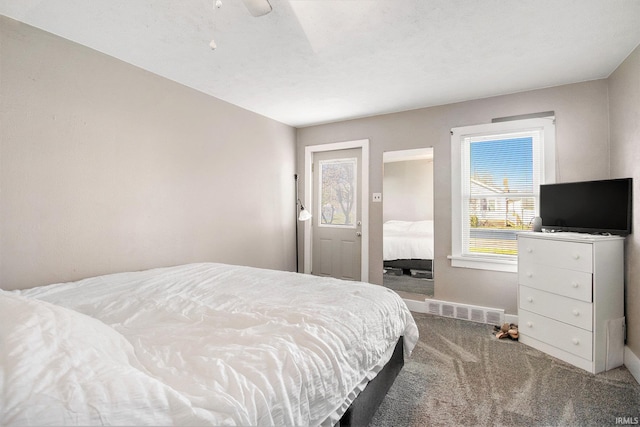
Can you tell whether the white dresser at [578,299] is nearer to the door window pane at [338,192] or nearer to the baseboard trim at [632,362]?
the baseboard trim at [632,362]

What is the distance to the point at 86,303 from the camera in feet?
5.55

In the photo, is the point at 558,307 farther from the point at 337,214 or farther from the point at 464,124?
the point at 337,214

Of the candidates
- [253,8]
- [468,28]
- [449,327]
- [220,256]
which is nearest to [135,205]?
[220,256]

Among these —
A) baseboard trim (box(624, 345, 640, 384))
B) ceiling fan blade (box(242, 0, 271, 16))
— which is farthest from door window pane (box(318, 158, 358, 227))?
baseboard trim (box(624, 345, 640, 384))

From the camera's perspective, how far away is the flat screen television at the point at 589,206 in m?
2.42

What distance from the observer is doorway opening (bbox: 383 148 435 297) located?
3.79m

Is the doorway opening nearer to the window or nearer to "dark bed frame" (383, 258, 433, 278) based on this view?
"dark bed frame" (383, 258, 433, 278)

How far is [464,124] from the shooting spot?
3459 mm

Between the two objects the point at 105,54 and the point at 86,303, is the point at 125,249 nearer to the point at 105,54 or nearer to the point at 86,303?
the point at 86,303

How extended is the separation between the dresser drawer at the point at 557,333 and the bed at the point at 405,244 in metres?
1.26

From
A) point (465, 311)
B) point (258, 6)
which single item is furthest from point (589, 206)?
point (258, 6)

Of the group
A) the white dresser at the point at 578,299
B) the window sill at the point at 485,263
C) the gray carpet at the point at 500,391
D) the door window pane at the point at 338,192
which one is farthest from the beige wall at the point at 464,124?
the gray carpet at the point at 500,391

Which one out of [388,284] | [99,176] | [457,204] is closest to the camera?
[99,176]

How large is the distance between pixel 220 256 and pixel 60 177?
5.30 feet
